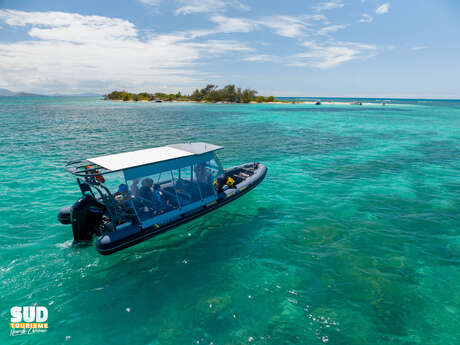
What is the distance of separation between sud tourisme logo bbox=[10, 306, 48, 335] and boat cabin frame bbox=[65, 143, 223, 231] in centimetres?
295

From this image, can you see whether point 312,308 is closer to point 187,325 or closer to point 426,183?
point 187,325

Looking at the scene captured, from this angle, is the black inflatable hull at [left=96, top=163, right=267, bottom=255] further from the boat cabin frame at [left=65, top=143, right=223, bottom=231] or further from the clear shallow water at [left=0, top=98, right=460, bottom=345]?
the clear shallow water at [left=0, top=98, right=460, bottom=345]

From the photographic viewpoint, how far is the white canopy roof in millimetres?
8727

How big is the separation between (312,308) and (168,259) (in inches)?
196

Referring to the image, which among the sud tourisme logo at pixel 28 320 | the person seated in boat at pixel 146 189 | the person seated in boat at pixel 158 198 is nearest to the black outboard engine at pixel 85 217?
the person seated in boat at pixel 146 189

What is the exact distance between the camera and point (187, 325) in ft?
20.7

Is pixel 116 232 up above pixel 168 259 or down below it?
above

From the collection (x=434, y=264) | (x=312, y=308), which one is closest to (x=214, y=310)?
(x=312, y=308)

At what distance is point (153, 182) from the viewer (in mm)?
9734

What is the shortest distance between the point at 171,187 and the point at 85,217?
134 inches

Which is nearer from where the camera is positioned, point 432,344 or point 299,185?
point 432,344

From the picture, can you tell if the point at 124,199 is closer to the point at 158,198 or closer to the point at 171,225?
the point at 158,198

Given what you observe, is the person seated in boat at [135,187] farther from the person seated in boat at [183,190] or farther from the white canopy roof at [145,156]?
the person seated in boat at [183,190]

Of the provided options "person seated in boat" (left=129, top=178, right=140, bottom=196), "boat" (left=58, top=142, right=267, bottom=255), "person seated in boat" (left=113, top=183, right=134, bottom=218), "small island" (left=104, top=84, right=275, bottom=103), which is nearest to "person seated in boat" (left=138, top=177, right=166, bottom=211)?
"boat" (left=58, top=142, right=267, bottom=255)
